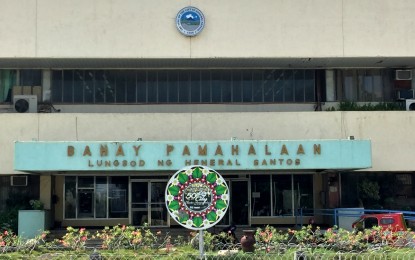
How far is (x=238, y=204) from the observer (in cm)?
2505

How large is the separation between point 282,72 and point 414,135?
5577mm

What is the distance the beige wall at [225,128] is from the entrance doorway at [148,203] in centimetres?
312

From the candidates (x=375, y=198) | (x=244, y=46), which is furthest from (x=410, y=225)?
(x=244, y=46)

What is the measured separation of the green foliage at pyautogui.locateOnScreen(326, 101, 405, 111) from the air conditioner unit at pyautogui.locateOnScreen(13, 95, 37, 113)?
1136cm

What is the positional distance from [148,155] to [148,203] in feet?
16.7

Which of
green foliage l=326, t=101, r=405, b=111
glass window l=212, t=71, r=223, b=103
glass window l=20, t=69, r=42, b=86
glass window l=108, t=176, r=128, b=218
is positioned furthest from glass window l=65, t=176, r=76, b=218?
green foliage l=326, t=101, r=405, b=111

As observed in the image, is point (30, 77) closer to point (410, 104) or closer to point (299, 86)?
point (299, 86)

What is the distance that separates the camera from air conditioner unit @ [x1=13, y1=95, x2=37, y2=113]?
23.0m

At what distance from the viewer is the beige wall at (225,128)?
73.5ft

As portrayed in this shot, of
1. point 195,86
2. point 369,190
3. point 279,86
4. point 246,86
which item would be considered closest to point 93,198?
point 195,86

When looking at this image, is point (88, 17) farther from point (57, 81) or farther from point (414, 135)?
point (414, 135)

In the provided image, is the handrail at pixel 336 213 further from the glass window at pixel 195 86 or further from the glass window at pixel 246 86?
the glass window at pixel 195 86

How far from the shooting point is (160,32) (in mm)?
22344

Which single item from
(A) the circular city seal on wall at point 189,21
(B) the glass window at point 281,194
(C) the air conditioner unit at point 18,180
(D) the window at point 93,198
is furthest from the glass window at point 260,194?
(C) the air conditioner unit at point 18,180
